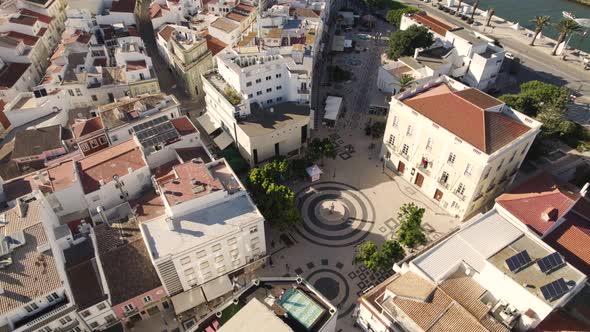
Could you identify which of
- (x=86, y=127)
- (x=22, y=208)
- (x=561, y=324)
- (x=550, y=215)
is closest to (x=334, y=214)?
(x=550, y=215)

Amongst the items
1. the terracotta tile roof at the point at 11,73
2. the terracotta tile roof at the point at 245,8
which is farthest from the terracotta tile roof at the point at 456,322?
the terracotta tile roof at the point at 11,73

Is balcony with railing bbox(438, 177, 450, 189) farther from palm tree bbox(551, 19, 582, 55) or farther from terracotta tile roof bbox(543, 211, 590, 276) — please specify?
palm tree bbox(551, 19, 582, 55)

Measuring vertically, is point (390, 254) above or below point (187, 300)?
above

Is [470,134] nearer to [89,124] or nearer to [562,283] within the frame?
[562,283]

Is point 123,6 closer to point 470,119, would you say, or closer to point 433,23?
point 433,23

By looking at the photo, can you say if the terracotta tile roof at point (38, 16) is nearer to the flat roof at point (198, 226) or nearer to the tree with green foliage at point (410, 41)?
the flat roof at point (198, 226)

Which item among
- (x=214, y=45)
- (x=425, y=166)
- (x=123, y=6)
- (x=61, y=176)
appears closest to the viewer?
(x=61, y=176)

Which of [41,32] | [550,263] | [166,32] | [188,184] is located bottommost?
[550,263]

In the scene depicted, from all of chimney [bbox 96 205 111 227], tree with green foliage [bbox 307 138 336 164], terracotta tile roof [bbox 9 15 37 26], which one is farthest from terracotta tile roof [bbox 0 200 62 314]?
terracotta tile roof [bbox 9 15 37 26]
